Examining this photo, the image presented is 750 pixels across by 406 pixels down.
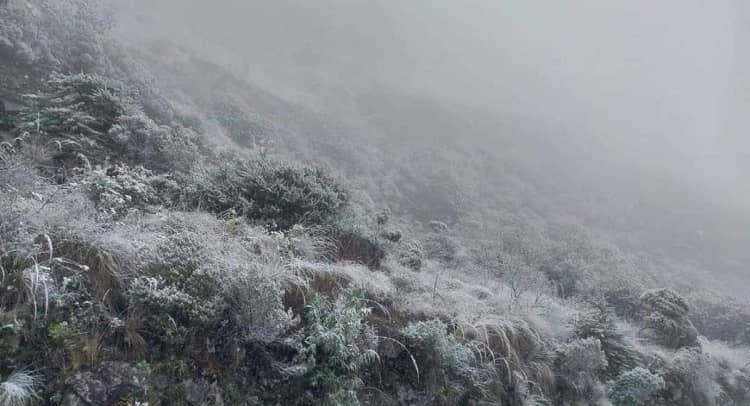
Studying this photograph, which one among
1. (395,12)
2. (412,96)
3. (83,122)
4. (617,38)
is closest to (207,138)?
(83,122)

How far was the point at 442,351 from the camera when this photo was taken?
5223mm

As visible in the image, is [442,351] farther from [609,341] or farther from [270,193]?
[609,341]

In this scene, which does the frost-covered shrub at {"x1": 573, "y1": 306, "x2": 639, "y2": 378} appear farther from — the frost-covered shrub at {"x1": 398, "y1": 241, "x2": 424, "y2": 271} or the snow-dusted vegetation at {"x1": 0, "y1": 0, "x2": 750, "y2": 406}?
the frost-covered shrub at {"x1": 398, "y1": 241, "x2": 424, "y2": 271}

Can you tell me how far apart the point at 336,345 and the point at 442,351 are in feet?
4.48

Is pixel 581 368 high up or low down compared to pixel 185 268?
down

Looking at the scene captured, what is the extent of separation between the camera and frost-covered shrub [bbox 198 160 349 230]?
22.3 feet

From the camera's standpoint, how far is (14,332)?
3227mm

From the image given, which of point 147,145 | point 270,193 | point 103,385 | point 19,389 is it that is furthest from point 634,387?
point 147,145

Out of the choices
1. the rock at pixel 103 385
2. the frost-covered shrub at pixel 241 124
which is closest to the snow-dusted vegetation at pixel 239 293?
the rock at pixel 103 385

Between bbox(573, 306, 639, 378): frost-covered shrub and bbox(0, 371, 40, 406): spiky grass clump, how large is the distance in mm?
6713

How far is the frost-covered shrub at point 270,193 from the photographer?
6.80m

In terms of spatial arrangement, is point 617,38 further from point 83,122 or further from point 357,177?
point 83,122

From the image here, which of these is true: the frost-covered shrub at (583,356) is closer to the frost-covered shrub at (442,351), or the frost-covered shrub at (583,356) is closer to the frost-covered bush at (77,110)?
the frost-covered shrub at (442,351)

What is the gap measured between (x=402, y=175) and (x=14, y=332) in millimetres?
18169
